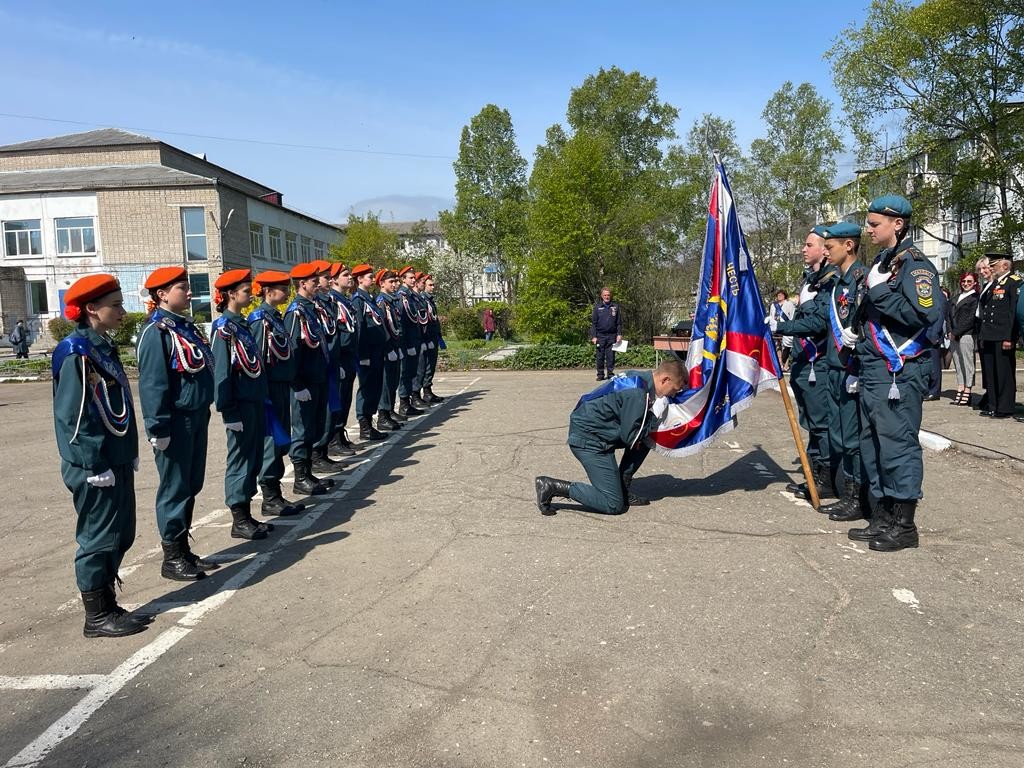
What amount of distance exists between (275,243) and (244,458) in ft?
166

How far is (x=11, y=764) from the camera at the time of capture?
10.2 feet

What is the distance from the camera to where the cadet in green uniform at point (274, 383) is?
6.62 m

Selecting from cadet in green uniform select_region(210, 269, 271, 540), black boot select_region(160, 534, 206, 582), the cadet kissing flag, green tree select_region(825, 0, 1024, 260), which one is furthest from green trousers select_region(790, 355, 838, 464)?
green tree select_region(825, 0, 1024, 260)

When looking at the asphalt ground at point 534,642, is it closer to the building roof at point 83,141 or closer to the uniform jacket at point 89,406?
the uniform jacket at point 89,406

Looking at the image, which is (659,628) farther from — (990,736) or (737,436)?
(737,436)

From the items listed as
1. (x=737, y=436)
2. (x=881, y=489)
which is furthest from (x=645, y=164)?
(x=881, y=489)

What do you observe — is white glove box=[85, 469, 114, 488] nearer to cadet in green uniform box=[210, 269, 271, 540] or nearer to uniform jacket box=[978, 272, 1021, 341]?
cadet in green uniform box=[210, 269, 271, 540]

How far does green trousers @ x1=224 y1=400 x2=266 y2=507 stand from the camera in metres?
6.03

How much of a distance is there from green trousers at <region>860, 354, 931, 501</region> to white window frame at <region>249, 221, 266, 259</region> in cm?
4784

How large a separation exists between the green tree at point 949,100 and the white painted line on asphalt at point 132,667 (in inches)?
1000

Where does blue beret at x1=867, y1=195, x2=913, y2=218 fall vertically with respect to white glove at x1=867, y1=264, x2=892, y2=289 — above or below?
above

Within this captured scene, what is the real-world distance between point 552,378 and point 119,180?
35520mm

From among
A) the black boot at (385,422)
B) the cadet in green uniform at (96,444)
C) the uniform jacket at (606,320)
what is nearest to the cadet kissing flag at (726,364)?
the cadet in green uniform at (96,444)

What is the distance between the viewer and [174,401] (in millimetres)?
5137
